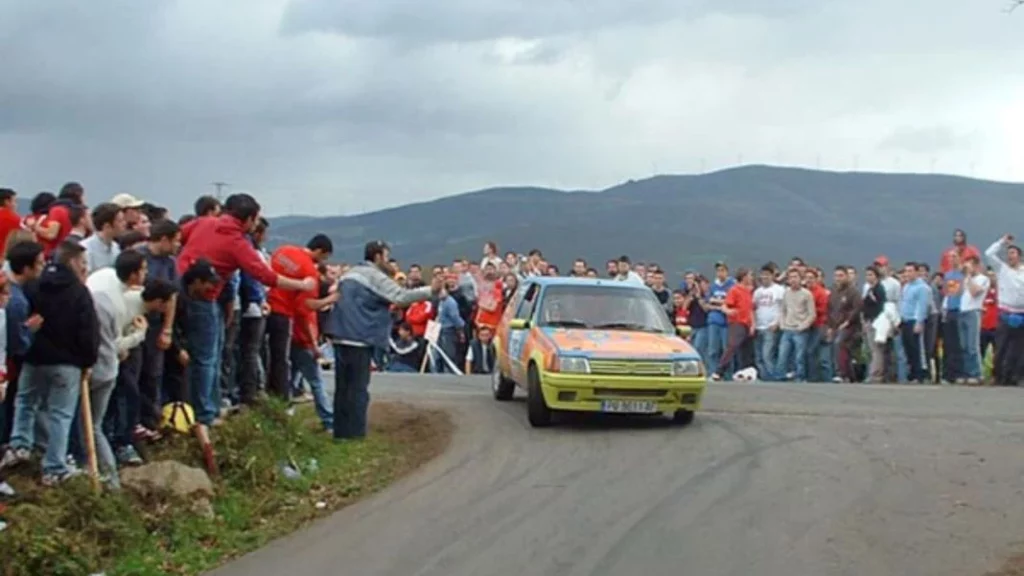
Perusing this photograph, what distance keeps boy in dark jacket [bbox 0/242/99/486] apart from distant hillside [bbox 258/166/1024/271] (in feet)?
203

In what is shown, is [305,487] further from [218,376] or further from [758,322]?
[758,322]

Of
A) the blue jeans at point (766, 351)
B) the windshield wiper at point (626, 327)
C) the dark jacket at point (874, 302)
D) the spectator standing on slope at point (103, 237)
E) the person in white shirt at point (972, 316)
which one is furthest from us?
the blue jeans at point (766, 351)

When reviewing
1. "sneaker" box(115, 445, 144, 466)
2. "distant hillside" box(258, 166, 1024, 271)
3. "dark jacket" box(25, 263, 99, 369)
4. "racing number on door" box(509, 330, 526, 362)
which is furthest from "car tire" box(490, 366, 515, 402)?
"distant hillside" box(258, 166, 1024, 271)

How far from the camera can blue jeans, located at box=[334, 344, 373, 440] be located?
589 inches

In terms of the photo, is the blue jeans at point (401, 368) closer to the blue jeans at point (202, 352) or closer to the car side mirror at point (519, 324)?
the car side mirror at point (519, 324)

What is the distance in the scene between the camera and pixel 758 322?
2592 centimetres

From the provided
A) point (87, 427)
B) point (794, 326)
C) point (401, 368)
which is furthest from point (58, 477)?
point (401, 368)

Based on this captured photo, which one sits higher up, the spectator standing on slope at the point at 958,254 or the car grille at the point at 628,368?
the spectator standing on slope at the point at 958,254

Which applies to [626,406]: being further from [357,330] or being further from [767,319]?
[767,319]

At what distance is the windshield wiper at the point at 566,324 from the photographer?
17.0 metres

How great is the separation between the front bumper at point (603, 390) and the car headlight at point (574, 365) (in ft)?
0.17

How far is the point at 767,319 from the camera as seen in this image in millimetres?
25719

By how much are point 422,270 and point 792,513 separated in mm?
18996

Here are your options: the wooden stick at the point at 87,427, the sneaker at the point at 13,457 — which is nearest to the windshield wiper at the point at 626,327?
the wooden stick at the point at 87,427
